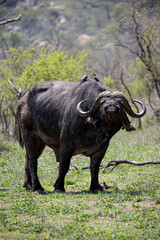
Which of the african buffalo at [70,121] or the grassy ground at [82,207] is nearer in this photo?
the grassy ground at [82,207]

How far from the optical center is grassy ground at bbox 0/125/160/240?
5.95m

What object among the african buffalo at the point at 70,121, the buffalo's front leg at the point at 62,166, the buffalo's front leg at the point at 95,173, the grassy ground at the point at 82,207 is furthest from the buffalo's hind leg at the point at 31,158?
the buffalo's front leg at the point at 95,173

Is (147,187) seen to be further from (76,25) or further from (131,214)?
(76,25)

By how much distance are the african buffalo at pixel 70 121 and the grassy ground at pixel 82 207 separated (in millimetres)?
696

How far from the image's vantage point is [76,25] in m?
105

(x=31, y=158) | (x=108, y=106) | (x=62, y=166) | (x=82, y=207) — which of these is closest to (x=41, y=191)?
(x=62, y=166)

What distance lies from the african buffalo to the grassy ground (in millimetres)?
696

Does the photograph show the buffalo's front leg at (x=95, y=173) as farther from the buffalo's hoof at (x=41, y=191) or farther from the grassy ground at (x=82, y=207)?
the buffalo's hoof at (x=41, y=191)

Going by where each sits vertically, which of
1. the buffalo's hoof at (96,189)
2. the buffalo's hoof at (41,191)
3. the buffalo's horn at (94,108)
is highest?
the buffalo's horn at (94,108)

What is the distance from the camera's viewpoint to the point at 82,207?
7.32 m

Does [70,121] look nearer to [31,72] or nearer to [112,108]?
[112,108]

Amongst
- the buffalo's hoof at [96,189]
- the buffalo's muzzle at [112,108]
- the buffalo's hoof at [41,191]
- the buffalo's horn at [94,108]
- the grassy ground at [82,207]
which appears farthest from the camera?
the buffalo's hoof at [41,191]

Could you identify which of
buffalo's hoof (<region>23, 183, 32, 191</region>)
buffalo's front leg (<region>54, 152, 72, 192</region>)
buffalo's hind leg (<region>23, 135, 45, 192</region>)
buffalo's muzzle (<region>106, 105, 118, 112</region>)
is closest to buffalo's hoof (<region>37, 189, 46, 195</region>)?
buffalo's front leg (<region>54, 152, 72, 192</region>)

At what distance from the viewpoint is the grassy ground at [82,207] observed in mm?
5945
